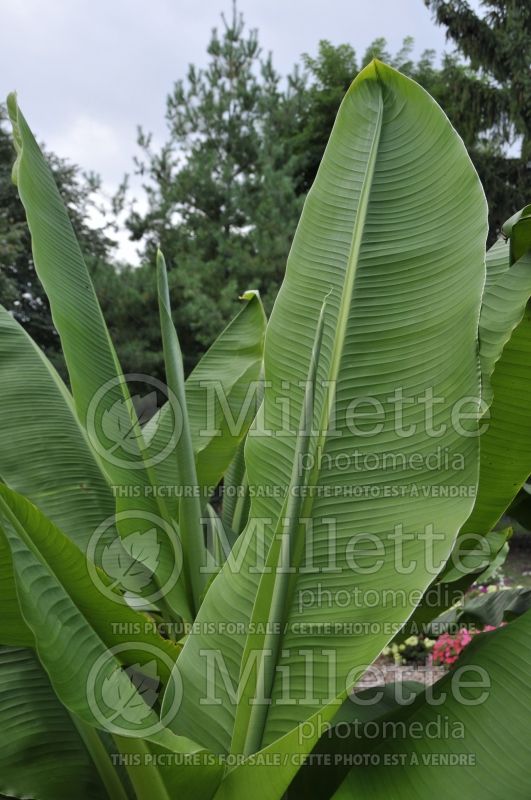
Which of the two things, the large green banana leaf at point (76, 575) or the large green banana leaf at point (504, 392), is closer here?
the large green banana leaf at point (76, 575)

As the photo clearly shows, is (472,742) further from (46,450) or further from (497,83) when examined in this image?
(497,83)

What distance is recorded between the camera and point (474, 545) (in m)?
0.93

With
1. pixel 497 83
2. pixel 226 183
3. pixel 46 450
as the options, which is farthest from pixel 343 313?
pixel 497 83

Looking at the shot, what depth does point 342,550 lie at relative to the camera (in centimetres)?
76

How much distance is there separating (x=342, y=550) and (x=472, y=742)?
23 cm

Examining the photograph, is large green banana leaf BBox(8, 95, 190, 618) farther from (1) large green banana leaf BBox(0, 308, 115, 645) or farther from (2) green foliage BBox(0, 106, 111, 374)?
(2) green foliage BBox(0, 106, 111, 374)

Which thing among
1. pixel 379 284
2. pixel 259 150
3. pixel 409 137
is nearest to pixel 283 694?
pixel 379 284

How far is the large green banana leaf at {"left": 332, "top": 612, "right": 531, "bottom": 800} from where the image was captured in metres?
0.66

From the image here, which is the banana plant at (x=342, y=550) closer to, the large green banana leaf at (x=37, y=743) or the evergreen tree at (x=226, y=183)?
the large green banana leaf at (x=37, y=743)

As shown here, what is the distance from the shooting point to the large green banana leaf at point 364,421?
0.73 metres

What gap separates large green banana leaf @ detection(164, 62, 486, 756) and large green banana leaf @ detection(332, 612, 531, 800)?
0.10 metres

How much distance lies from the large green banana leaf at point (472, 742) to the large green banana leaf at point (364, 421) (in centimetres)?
10

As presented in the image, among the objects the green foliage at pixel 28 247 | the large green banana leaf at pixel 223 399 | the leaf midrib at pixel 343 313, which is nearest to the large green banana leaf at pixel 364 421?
the leaf midrib at pixel 343 313

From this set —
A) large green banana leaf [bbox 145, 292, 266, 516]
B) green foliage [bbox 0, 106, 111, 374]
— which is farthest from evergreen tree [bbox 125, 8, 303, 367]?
large green banana leaf [bbox 145, 292, 266, 516]
